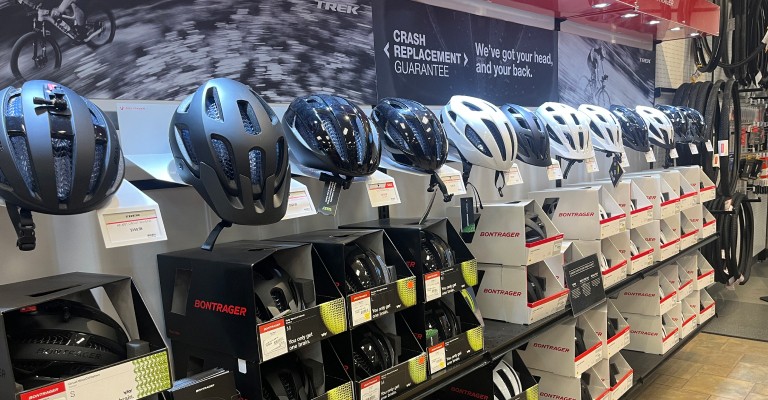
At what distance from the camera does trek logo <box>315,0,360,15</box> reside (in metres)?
2.51

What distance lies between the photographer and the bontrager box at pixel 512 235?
260 cm

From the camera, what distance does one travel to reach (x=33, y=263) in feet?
5.55

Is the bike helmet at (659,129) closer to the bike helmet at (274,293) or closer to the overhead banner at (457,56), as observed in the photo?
the overhead banner at (457,56)

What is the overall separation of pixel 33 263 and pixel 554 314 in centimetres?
214

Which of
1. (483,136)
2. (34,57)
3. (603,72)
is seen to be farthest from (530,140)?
(603,72)

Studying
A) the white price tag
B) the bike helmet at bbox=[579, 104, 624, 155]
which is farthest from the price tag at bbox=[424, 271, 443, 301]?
the white price tag

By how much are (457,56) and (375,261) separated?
172cm

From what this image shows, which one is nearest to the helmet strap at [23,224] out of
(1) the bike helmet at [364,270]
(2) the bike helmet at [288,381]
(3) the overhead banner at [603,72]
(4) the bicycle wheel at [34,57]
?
(4) the bicycle wheel at [34,57]

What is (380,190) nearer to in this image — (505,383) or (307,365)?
(307,365)

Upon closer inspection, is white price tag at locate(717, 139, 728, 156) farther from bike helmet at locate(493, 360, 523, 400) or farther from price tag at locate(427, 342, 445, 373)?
price tag at locate(427, 342, 445, 373)

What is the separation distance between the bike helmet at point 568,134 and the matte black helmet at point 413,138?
3.56 feet

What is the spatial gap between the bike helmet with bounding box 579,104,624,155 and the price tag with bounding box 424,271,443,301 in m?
1.61

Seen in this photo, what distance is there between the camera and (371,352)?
75.9 inches

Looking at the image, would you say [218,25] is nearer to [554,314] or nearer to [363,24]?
[363,24]
